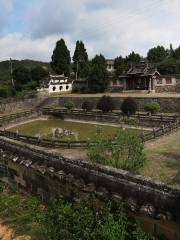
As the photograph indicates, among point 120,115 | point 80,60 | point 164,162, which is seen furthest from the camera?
point 80,60

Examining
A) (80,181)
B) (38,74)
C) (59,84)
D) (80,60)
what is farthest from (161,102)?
(38,74)

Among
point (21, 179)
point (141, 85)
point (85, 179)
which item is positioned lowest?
point (21, 179)

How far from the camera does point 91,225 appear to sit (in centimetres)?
845

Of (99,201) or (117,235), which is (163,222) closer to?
(117,235)

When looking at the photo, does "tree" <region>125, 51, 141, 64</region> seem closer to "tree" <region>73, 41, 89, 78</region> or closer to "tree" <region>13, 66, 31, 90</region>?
"tree" <region>73, 41, 89, 78</region>

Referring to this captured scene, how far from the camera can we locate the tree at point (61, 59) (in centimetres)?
6675

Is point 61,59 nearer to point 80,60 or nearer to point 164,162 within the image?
point 80,60

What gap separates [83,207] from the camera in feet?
30.5

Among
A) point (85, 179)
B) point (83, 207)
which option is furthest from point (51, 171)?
point (83, 207)

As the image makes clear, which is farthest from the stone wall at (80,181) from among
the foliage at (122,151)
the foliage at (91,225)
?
the foliage at (122,151)

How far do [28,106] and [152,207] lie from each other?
50404 millimetres

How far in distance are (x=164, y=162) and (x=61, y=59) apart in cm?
5093

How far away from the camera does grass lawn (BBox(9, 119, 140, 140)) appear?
3144 centimetres

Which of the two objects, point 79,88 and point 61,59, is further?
point 61,59
